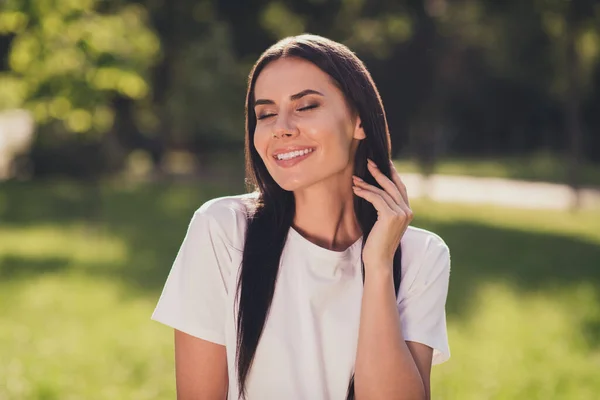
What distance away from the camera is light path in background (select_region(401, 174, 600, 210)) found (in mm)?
23344

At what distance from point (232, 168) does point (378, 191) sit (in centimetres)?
3012

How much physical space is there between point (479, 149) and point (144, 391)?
38.0m

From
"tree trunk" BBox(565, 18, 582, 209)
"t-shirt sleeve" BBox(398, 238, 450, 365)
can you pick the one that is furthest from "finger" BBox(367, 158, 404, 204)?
"tree trunk" BBox(565, 18, 582, 209)

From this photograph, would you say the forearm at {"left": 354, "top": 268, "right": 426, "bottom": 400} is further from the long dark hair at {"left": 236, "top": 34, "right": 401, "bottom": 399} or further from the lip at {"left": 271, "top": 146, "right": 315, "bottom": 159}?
the lip at {"left": 271, "top": 146, "right": 315, "bottom": 159}

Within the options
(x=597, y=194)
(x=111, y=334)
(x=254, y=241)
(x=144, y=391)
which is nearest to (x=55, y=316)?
(x=111, y=334)

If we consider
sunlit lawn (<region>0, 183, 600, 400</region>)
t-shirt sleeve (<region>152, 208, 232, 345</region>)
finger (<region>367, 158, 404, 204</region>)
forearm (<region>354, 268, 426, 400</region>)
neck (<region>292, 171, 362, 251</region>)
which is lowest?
sunlit lawn (<region>0, 183, 600, 400</region>)

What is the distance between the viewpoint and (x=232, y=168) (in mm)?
33219

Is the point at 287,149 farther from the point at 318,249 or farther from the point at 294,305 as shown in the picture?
the point at 294,305

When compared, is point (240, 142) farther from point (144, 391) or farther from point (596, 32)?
point (144, 391)

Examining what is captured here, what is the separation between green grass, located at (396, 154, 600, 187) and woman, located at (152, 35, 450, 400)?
26157 millimetres

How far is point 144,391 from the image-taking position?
716 centimetres

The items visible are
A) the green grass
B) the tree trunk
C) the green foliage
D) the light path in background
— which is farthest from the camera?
the green grass

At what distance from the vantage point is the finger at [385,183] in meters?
3.23

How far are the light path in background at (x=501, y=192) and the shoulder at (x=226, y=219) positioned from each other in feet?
61.9
